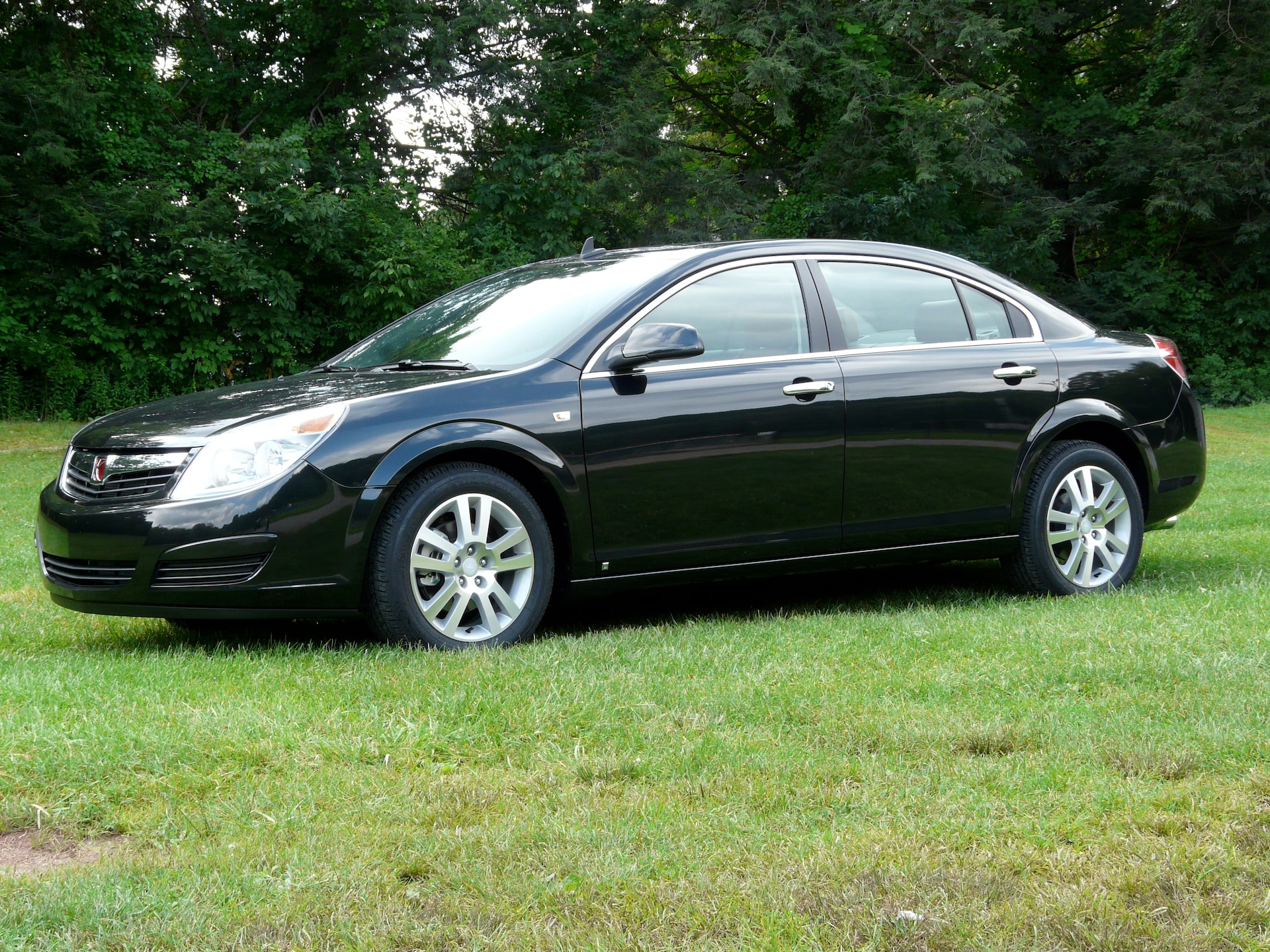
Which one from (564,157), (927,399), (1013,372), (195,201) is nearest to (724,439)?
(927,399)

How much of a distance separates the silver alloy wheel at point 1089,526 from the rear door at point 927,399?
0.33 m

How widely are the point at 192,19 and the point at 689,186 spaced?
371 inches

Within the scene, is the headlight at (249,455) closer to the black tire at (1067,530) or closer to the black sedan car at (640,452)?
the black sedan car at (640,452)

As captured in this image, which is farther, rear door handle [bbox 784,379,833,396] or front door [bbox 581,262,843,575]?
rear door handle [bbox 784,379,833,396]

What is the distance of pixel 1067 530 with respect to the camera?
6.45 meters

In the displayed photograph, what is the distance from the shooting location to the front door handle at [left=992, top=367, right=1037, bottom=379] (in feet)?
20.5

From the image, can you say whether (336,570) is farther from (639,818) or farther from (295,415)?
(639,818)

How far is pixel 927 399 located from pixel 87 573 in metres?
3.63

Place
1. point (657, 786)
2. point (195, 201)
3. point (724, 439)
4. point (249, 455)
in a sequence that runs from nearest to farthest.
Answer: point (657, 786) < point (249, 455) < point (724, 439) < point (195, 201)

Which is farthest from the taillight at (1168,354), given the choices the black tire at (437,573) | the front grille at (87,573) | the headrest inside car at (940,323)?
the front grille at (87,573)

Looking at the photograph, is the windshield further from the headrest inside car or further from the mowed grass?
the mowed grass

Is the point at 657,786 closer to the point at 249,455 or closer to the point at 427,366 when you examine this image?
the point at 249,455

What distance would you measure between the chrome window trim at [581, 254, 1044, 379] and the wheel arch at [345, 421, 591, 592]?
0.44m

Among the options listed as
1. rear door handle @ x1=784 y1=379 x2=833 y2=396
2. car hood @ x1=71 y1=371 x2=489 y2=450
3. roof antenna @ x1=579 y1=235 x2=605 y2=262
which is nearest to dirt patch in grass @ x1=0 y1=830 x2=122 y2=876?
car hood @ x1=71 y1=371 x2=489 y2=450
